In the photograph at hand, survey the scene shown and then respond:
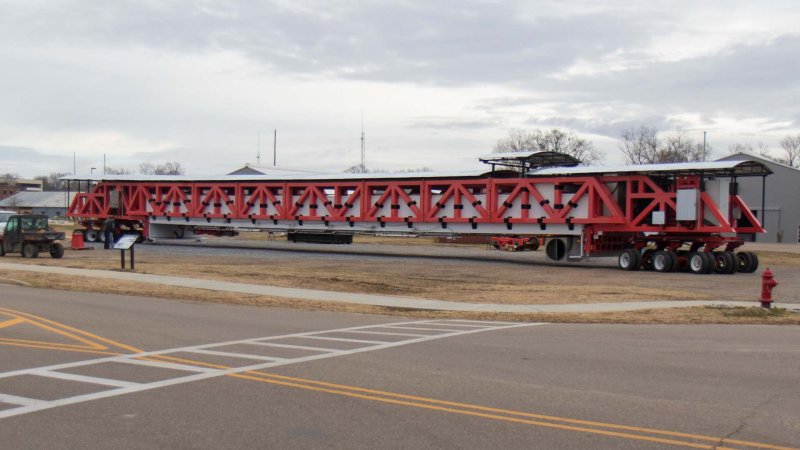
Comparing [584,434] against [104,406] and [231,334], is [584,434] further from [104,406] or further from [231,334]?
[231,334]

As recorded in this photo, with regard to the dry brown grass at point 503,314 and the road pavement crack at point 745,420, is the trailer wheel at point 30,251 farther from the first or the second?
the road pavement crack at point 745,420

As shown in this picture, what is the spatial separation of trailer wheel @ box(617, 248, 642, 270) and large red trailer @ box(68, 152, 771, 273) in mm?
45

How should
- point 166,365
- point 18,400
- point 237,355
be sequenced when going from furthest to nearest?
point 237,355 < point 166,365 < point 18,400

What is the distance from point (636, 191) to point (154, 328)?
24543 millimetres

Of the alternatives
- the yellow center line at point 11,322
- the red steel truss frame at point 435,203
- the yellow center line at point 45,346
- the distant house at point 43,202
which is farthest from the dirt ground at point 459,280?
the distant house at point 43,202

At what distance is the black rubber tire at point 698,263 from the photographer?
29.8 meters

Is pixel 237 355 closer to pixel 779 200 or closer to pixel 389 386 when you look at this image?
pixel 389 386

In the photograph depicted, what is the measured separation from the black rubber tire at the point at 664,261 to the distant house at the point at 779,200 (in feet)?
134

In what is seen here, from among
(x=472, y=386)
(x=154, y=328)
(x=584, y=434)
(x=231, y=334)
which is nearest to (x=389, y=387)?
(x=472, y=386)

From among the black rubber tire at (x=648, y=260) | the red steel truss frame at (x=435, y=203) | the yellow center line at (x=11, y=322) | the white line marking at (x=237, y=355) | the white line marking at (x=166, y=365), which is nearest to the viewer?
the white line marking at (x=166, y=365)

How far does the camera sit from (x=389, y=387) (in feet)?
27.5

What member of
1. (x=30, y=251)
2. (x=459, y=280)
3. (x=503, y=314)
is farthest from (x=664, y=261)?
(x=30, y=251)

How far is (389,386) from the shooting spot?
8414 millimetres

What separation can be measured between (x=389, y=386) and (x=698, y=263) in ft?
80.9
